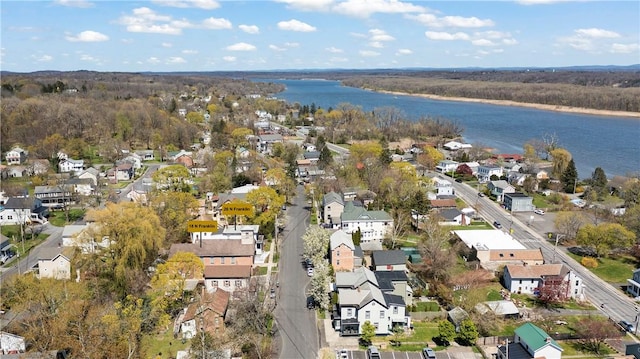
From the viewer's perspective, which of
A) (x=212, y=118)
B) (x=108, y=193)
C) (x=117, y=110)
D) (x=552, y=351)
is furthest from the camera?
(x=212, y=118)

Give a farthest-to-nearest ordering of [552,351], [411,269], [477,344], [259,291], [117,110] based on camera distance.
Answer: [117,110]
[411,269]
[259,291]
[477,344]
[552,351]

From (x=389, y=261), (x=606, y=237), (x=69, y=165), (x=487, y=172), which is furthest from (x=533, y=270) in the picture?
(x=69, y=165)

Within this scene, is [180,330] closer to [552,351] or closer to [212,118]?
[552,351]

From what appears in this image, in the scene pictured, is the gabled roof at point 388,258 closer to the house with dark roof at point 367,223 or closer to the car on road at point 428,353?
the house with dark roof at point 367,223

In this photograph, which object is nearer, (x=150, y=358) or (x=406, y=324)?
(x=150, y=358)

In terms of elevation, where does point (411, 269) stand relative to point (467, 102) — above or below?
below

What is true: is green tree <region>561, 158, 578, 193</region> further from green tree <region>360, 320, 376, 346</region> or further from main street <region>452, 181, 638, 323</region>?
green tree <region>360, 320, 376, 346</region>

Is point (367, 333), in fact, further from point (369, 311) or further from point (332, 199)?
point (332, 199)

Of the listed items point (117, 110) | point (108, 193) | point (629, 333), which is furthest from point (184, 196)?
point (117, 110)
